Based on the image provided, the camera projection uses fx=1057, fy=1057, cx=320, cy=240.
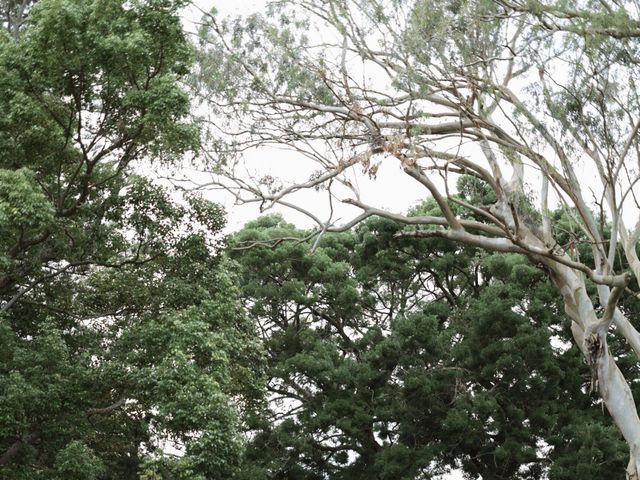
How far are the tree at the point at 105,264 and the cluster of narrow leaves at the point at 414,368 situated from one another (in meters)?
2.44

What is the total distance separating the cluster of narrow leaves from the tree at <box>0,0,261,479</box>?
2.44 metres

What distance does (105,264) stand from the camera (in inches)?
468

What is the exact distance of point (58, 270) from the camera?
39.8 ft

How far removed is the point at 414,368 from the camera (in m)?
15.6

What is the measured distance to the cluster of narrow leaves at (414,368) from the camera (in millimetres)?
14969

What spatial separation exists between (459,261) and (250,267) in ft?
10.9

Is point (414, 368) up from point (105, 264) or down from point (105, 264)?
down

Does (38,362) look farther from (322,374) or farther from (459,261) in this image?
(459,261)

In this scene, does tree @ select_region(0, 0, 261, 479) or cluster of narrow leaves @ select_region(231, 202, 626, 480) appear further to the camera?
cluster of narrow leaves @ select_region(231, 202, 626, 480)

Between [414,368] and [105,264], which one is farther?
[414,368]

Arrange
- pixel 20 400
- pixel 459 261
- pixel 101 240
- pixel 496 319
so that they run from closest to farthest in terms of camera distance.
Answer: pixel 20 400, pixel 101 240, pixel 496 319, pixel 459 261

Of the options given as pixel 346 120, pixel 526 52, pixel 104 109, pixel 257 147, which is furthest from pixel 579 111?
pixel 104 109

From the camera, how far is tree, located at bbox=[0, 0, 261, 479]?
35.0ft

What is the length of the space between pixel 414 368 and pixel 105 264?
220 inches
